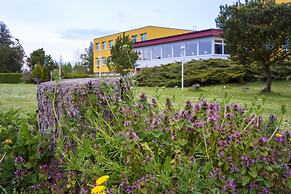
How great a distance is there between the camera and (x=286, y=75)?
1855 cm

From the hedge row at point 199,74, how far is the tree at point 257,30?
455cm

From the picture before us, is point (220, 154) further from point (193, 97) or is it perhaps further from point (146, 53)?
point (146, 53)

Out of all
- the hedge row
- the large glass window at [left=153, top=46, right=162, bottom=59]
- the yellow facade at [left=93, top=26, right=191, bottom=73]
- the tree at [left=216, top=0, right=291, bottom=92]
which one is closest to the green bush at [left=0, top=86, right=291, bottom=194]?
the tree at [left=216, top=0, right=291, bottom=92]

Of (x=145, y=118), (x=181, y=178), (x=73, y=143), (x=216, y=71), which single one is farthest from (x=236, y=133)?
(x=216, y=71)

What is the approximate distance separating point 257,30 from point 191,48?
16.3 metres

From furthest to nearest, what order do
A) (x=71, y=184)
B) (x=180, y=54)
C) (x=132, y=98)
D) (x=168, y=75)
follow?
(x=180, y=54) < (x=168, y=75) < (x=132, y=98) < (x=71, y=184)

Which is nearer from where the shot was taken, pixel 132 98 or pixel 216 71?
pixel 132 98

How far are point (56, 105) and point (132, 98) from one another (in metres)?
0.49

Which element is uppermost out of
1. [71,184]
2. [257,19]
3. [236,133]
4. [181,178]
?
[257,19]

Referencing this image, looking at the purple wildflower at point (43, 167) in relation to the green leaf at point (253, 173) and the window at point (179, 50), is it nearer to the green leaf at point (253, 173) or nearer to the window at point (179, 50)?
the green leaf at point (253, 173)

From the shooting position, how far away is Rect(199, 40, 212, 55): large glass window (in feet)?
90.6

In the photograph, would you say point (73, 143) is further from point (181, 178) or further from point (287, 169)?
point (287, 169)

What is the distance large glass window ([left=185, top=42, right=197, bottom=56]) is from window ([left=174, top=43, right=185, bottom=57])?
374 mm

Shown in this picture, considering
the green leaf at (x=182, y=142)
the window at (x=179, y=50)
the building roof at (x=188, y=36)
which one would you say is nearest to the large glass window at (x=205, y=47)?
the building roof at (x=188, y=36)
